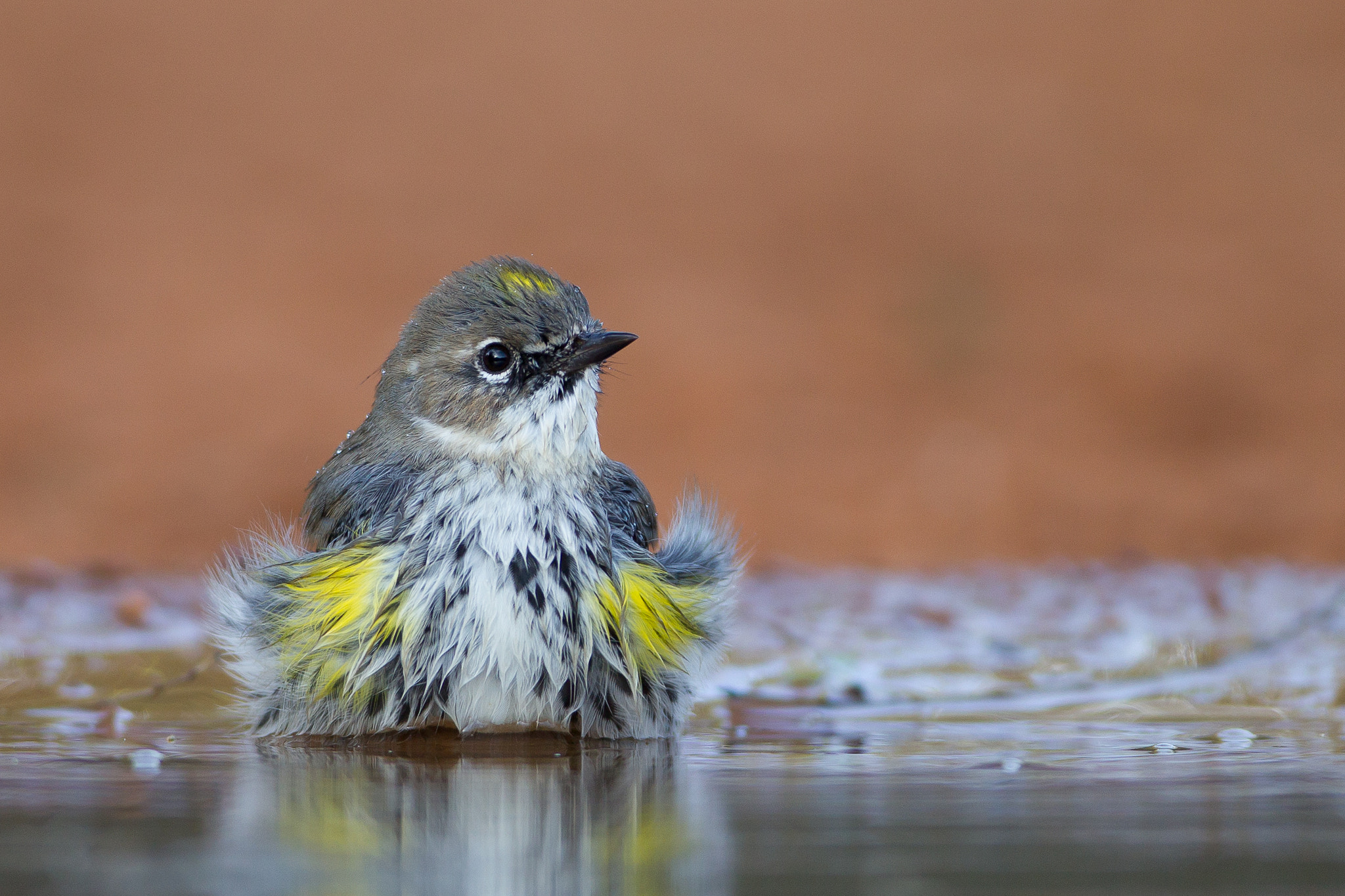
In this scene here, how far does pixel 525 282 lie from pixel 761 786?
2017mm

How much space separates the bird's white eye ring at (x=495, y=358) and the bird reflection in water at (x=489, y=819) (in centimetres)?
120

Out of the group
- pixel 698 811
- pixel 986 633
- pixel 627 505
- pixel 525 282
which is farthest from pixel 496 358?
pixel 986 633

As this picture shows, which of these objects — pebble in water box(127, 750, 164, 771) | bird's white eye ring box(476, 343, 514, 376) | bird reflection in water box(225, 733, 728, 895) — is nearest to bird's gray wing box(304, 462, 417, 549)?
bird's white eye ring box(476, 343, 514, 376)

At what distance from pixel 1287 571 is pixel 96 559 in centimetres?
705

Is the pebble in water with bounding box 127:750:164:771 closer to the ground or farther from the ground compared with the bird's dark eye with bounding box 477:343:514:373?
closer to the ground

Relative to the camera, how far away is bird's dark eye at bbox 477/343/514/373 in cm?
459

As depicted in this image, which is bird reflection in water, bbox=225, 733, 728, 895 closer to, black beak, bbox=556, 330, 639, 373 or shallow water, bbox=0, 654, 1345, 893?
shallow water, bbox=0, 654, 1345, 893

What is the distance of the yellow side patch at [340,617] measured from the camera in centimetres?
398

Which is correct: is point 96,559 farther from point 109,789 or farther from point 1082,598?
point 109,789

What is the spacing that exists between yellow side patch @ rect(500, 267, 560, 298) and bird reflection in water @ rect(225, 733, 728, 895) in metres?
1.42

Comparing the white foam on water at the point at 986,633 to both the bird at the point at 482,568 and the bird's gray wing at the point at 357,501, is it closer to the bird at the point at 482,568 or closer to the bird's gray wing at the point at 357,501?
the bird at the point at 482,568

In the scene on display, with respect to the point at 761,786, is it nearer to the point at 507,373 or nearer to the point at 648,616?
the point at 648,616

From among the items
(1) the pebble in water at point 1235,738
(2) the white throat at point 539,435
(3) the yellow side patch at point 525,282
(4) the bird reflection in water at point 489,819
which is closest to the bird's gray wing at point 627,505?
(2) the white throat at point 539,435

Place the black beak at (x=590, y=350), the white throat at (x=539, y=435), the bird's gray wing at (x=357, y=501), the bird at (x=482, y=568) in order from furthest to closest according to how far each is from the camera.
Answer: the black beak at (x=590, y=350) < the white throat at (x=539, y=435) < the bird's gray wing at (x=357, y=501) < the bird at (x=482, y=568)
